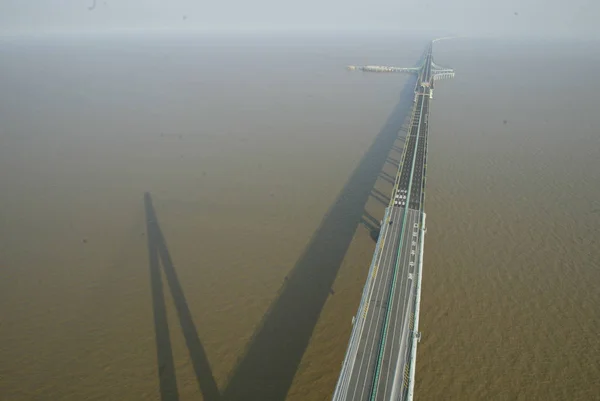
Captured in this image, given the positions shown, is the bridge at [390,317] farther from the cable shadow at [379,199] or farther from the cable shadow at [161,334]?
the cable shadow at [161,334]

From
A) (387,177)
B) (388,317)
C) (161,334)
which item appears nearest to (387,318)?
(388,317)

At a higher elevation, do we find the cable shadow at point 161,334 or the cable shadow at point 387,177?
the cable shadow at point 387,177

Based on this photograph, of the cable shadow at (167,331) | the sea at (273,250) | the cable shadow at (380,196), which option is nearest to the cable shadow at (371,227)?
the sea at (273,250)

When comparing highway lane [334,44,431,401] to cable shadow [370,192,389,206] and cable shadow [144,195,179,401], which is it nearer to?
cable shadow [370,192,389,206]

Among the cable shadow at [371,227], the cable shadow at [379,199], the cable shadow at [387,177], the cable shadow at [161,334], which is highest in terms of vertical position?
the cable shadow at [387,177]

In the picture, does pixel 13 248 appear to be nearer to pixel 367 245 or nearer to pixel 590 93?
pixel 367 245

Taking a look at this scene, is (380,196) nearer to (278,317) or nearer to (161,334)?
(278,317)

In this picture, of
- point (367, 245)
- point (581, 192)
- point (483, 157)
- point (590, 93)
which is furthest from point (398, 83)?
point (367, 245)
